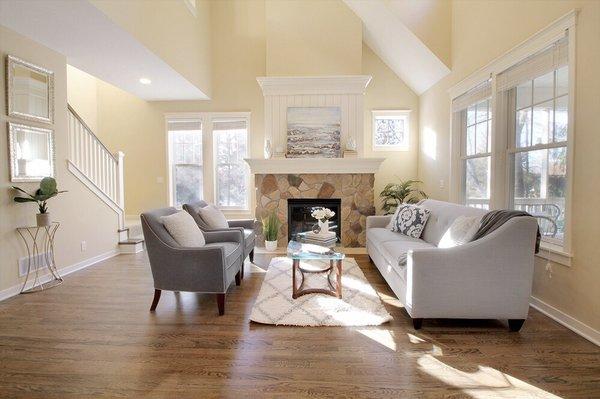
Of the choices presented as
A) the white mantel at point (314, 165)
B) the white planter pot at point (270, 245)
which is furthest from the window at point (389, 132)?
the white planter pot at point (270, 245)

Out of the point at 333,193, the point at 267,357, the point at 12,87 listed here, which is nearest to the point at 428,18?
the point at 333,193

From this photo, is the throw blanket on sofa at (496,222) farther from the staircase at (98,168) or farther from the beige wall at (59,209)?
the staircase at (98,168)

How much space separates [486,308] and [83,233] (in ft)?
15.7

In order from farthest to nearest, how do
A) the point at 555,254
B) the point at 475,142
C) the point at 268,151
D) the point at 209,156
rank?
the point at 209,156, the point at 268,151, the point at 475,142, the point at 555,254

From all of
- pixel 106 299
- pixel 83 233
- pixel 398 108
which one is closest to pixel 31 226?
pixel 83 233

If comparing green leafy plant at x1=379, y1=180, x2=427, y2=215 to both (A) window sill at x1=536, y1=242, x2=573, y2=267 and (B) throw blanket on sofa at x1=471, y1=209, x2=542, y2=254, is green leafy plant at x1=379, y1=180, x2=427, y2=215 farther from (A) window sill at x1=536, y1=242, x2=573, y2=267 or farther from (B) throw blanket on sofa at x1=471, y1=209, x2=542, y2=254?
(B) throw blanket on sofa at x1=471, y1=209, x2=542, y2=254

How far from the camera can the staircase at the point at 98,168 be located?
4.43m

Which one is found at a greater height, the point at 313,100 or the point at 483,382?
the point at 313,100

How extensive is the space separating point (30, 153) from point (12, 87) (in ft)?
2.25

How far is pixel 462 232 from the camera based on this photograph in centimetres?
276

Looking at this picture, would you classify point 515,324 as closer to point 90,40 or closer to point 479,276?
point 479,276

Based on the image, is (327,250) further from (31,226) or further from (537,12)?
(31,226)

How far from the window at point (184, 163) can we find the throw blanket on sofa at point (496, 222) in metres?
5.22

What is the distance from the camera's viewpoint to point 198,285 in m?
2.86
